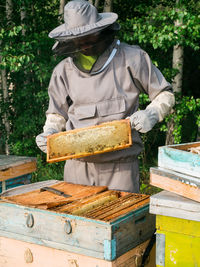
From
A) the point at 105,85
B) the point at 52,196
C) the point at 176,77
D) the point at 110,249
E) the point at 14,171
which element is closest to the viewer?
the point at 110,249

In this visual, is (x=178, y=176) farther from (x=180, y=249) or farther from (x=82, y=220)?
(x=82, y=220)

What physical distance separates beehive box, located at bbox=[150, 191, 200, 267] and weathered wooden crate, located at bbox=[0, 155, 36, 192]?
4.89 feet

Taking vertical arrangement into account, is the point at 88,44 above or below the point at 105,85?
above

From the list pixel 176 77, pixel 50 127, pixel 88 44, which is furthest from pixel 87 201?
pixel 176 77

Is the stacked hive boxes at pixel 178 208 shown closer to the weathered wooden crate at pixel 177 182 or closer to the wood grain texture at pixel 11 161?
the weathered wooden crate at pixel 177 182

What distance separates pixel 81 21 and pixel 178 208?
1285mm

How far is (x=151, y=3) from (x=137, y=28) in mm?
1580

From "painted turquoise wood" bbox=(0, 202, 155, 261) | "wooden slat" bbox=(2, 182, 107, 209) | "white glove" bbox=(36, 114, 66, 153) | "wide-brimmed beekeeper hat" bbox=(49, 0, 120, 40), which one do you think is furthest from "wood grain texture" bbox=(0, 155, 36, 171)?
"wide-brimmed beekeeper hat" bbox=(49, 0, 120, 40)

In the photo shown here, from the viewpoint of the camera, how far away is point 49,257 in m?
1.93

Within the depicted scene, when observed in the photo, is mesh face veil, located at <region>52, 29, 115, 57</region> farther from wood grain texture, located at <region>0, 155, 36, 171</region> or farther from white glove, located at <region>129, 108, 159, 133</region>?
wood grain texture, located at <region>0, 155, 36, 171</region>

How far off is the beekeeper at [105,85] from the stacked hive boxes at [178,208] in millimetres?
416

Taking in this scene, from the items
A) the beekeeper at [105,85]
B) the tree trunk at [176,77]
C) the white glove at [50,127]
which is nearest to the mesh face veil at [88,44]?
the beekeeper at [105,85]

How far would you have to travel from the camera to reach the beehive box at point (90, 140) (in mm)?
2205

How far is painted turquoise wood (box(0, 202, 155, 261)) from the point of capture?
5.62ft
